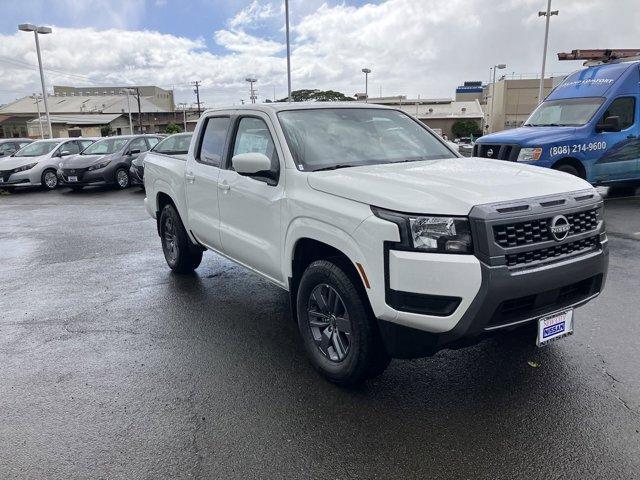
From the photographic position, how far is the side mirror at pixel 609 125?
9625 mm

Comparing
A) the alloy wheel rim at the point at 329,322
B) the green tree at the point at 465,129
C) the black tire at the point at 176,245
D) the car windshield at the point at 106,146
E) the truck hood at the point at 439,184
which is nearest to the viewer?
the truck hood at the point at 439,184

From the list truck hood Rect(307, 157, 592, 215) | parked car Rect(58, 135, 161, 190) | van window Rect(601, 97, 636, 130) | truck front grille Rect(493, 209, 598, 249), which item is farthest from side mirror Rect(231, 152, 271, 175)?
A: parked car Rect(58, 135, 161, 190)

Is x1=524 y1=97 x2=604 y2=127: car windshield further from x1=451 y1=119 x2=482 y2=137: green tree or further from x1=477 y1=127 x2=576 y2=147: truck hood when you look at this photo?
x1=451 y1=119 x2=482 y2=137: green tree

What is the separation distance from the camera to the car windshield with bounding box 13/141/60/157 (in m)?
17.9

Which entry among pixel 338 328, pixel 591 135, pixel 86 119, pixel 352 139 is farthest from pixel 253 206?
pixel 86 119

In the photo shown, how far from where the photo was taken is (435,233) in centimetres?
286

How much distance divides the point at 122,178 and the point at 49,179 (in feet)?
9.63

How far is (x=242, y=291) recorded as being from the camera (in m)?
5.80

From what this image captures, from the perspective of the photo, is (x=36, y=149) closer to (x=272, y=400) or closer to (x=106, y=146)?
(x=106, y=146)

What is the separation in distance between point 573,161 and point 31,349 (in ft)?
30.8

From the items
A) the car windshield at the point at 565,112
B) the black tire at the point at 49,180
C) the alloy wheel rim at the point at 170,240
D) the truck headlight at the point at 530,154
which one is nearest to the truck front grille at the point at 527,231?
the alloy wheel rim at the point at 170,240

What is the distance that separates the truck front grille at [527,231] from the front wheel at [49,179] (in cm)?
1775

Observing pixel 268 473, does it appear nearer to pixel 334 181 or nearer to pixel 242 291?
pixel 334 181

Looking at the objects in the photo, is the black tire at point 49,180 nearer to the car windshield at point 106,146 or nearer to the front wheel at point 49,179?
the front wheel at point 49,179
